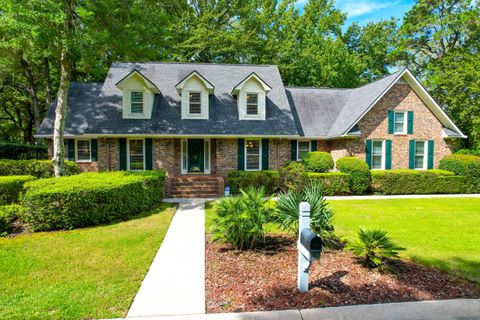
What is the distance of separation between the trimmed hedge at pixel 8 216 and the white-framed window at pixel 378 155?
1703cm

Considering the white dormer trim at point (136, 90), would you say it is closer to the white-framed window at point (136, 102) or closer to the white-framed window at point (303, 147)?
the white-framed window at point (136, 102)

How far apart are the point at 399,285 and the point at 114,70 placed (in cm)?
1965

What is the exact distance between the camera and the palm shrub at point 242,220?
18.7 feet

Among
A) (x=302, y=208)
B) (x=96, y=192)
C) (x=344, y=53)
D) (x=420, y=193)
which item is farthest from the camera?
(x=344, y=53)

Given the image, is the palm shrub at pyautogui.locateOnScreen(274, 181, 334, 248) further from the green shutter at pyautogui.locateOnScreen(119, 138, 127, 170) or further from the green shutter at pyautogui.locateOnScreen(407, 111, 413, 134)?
the green shutter at pyautogui.locateOnScreen(407, 111, 413, 134)

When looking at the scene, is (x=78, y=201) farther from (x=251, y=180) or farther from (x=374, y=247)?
(x=251, y=180)

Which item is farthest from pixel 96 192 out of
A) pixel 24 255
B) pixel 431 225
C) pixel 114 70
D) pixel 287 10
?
pixel 287 10

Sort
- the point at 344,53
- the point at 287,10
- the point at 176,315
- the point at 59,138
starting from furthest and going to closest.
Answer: the point at 287,10
the point at 344,53
the point at 59,138
the point at 176,315

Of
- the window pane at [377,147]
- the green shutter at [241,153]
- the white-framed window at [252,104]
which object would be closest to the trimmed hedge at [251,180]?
the green shutter at [241,153]

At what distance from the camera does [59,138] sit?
11805mm

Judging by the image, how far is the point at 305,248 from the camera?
396 cm

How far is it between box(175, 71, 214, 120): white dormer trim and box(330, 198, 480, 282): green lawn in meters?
8.97

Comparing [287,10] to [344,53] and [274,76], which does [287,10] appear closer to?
[344,53]

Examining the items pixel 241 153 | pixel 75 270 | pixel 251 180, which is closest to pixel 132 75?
pixel 241 153
